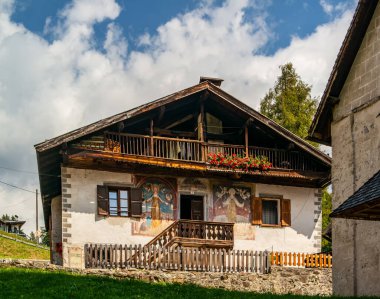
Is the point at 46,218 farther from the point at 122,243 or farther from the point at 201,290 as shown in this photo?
the point at 201,290

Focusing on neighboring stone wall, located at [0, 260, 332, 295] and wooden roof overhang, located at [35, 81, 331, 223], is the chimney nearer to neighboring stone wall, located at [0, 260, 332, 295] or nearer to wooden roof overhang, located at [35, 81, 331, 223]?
wooden roof overhang, located at [35, 81, 331, 223]

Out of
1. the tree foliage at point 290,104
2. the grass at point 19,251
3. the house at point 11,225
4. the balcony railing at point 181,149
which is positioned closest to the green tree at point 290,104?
the tree foliage at point 290,104

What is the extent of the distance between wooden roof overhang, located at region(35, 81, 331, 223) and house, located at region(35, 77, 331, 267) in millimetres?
46

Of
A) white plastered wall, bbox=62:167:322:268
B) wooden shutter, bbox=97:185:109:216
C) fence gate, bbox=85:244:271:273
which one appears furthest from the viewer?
wooden shutter, bbox=97:185:109:216

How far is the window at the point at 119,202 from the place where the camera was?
33188 millimetres

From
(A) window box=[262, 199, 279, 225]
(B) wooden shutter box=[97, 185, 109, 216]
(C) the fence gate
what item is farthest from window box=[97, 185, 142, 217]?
(A) window box=[262, 199, 279, 225]

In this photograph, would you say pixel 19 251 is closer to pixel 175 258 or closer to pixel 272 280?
pixel 175 258

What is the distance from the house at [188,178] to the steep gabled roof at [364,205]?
13.3m

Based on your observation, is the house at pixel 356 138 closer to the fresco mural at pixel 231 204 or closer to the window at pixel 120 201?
the fresco mural at pixel 231 204

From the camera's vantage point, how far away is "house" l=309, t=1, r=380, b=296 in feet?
75.2

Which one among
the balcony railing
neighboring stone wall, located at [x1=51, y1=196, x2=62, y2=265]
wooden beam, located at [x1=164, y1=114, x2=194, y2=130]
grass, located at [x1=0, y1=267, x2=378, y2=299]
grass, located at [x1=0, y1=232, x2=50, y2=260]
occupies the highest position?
wooden beam, located at [x1=164, y1=114, x2=194, y2=130]

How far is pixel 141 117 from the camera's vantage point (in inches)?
1344

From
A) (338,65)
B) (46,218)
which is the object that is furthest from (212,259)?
(46,218)

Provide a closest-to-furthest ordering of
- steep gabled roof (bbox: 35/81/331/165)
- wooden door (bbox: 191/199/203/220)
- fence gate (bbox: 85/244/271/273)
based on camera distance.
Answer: fence gate (bbox: 85/244/271/273) → steep gabled roof (bbox: 35/81/331/165) → wooden door (bbox: 191/199/203/220)
